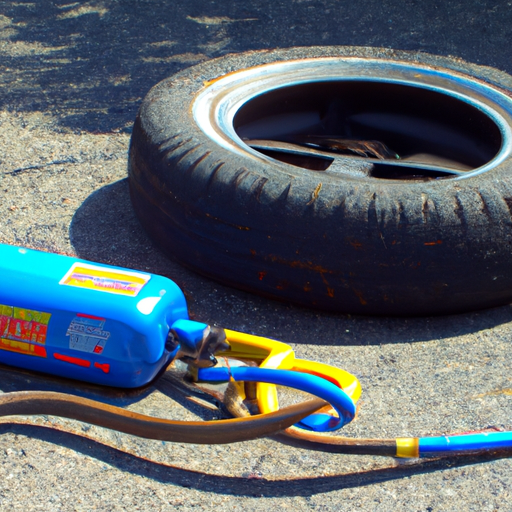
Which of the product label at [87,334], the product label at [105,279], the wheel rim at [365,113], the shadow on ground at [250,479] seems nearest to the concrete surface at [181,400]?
the shadow on ground at [250,479]

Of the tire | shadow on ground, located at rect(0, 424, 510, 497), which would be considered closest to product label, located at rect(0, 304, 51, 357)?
shadow on ground, located at rect(0, 424, 510, 497)

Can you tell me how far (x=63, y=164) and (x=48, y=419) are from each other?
1.48 m

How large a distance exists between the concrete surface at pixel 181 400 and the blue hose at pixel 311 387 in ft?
0.23

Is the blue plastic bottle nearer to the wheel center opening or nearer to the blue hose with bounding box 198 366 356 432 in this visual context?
the blue hose with bounding box 198 366 356 432

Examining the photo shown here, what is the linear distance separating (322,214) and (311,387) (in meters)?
0.55

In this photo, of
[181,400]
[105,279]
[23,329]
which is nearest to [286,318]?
[181,400]

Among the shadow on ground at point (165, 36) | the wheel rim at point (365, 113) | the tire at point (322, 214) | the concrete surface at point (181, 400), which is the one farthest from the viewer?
the shadow on ground at point (165, 36)

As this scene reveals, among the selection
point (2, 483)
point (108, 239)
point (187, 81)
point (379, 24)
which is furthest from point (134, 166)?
point (379, 24)

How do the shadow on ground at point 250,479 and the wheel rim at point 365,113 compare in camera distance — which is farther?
the wheel rim at point 365,113

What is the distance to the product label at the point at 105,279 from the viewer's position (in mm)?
1605

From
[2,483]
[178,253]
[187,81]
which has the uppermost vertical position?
[187,81]

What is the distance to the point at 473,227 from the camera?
179 cm

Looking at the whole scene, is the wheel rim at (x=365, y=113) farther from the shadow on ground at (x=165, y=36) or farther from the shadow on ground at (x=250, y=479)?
the shadow on ground at (x=250, y=479)

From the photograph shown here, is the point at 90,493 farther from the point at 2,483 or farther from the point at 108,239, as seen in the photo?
the point at 108,239
